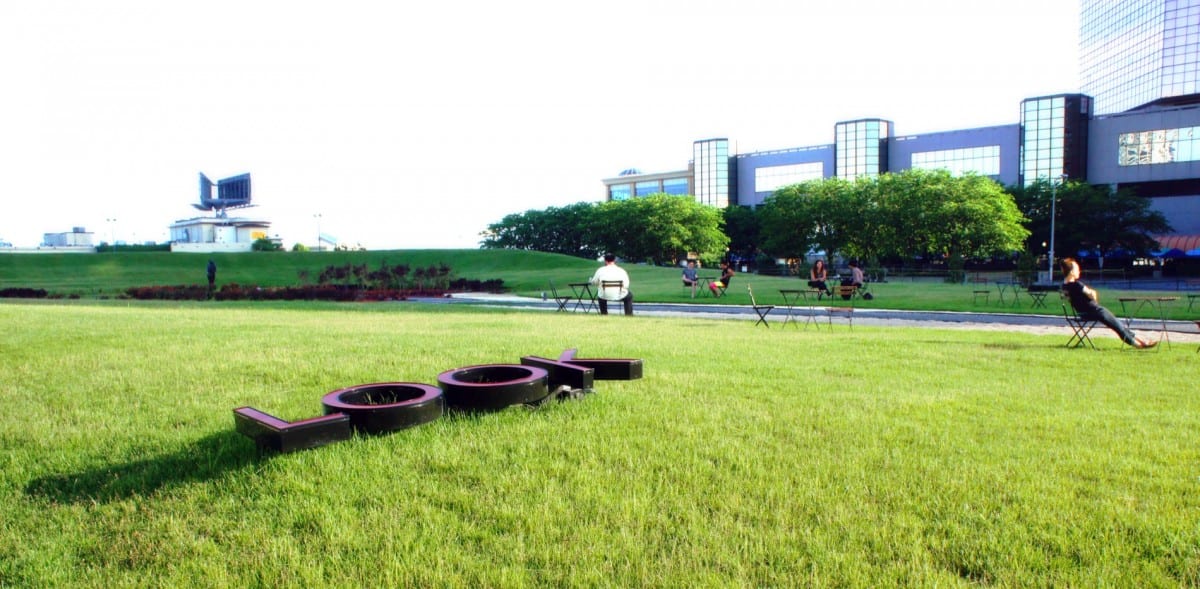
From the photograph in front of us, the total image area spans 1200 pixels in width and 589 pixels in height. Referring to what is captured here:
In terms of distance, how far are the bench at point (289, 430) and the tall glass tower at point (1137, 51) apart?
98.9 metres

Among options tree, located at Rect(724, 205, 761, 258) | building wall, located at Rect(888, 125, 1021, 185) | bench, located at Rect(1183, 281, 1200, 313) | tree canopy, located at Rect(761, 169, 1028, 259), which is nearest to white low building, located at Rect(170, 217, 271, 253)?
tree, located at Rect(724, 205, 761, 258)

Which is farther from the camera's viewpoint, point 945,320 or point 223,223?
point 223,223

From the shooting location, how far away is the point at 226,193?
132 meters

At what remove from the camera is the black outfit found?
10836 mm

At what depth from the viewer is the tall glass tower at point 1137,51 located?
3073 inches

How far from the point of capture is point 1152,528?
3666 mm

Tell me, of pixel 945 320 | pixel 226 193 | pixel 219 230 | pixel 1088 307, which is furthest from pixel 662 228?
pixel 226 193

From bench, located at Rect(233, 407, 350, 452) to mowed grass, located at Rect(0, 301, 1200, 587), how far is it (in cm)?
11

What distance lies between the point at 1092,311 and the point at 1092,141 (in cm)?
7710

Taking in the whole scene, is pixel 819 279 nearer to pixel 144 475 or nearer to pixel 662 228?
pixel 144 475

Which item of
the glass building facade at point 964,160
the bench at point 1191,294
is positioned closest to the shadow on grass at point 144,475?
the bench at point 1191,294

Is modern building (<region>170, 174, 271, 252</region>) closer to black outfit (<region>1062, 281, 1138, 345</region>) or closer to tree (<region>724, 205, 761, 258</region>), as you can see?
tree (<region>724, 205, 761, 258</region>)

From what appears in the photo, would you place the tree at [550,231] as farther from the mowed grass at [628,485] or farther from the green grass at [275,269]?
the mowed grass at [628,485]

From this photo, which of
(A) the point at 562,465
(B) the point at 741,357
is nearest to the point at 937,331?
(B) the point at 741,357
